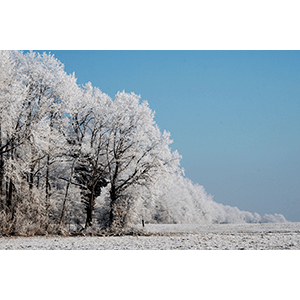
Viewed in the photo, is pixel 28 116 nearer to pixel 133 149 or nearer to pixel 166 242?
pixel 133 149

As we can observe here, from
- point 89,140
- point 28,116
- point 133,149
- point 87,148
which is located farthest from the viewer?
point 89,140

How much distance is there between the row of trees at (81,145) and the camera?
13.2m

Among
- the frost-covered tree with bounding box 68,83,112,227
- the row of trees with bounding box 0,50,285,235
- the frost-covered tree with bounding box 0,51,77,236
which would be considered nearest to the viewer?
the frost-covered tree with bounding box 0,51,77,236

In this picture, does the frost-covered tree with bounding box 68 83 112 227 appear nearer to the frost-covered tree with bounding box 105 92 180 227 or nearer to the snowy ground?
the frost-covered tree with bounding box 105 92 180 227

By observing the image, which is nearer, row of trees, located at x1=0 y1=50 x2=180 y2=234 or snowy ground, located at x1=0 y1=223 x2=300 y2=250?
snowy ground, located at x1=0 y1=223 x2=300 y2=250

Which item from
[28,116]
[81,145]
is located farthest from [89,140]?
[28,116]

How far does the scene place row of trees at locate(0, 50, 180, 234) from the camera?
13250mm

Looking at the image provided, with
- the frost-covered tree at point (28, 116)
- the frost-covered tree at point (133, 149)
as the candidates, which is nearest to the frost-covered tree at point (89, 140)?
the frost-covered tree at point (133, 149)

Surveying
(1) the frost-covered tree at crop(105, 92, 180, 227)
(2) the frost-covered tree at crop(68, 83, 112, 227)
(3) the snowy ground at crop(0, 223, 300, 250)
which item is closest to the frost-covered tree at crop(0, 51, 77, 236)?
(2) the frost-covered tree at crop(68, 83, 112, 227)

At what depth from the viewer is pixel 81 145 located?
15.8 m

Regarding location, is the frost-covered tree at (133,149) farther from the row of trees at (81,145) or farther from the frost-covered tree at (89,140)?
the frost-covered tree at (89,140)
